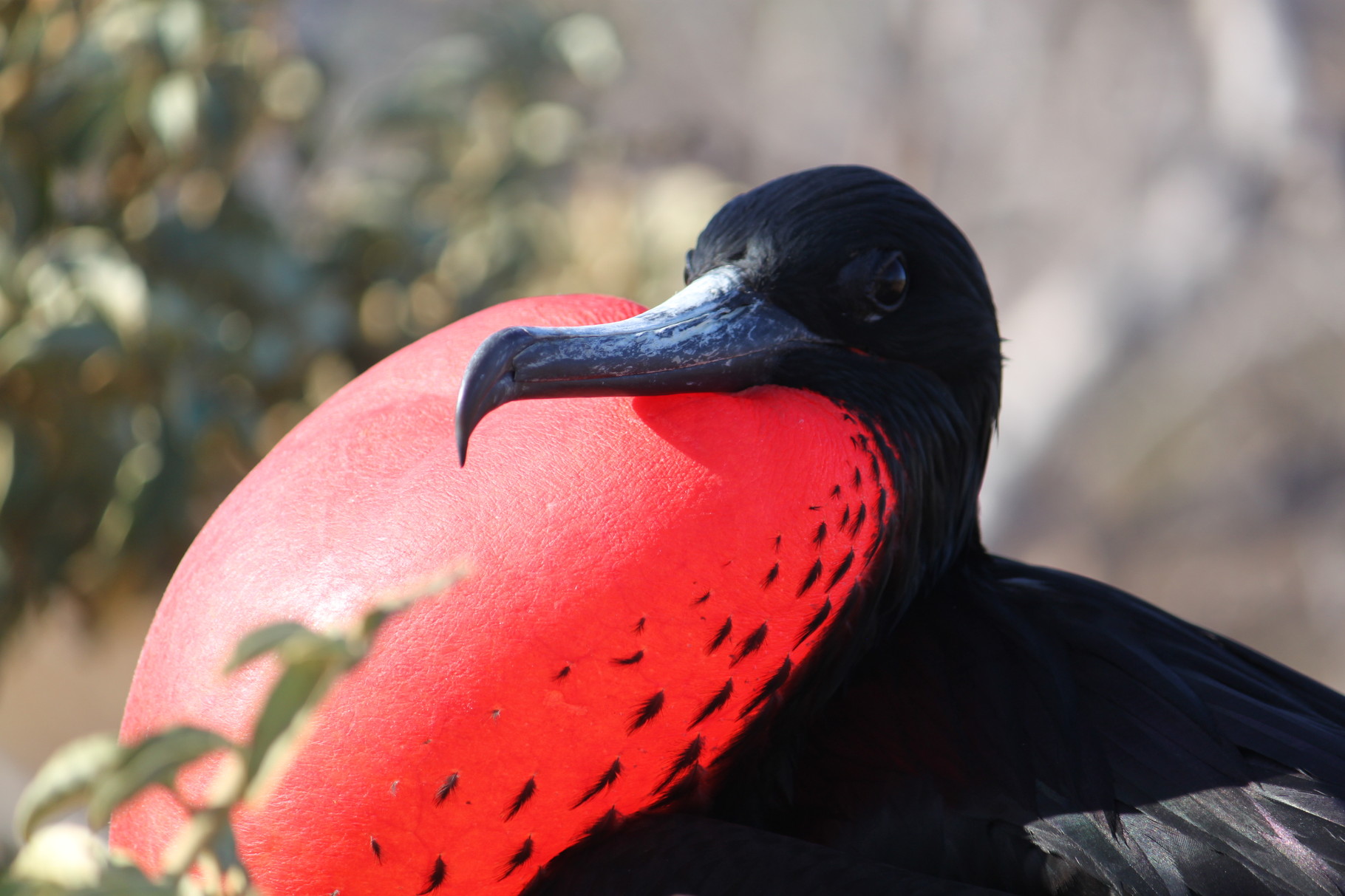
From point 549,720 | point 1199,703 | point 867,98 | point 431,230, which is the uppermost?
point 867,98

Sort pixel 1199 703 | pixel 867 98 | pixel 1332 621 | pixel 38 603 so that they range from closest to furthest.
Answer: pixel 1199 703, pixel 38 603, pixel 1332 621, pixel 867 98

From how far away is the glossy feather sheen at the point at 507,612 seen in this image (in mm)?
728

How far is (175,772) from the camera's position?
44cm

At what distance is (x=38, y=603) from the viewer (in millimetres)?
1881

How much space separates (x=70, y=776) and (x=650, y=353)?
1.44 feet

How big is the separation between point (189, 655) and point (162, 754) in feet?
1.20

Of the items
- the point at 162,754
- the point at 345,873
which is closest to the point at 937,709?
Result: the point at 345,873

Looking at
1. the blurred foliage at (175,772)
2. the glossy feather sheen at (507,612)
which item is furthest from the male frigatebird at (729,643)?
the blurred foliage at (175,772)

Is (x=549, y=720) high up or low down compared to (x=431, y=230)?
down

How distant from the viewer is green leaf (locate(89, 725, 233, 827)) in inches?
16.2

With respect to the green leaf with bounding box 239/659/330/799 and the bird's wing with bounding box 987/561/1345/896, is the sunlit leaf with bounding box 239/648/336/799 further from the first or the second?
the bird's wing with bounding box 987/561/1345/896

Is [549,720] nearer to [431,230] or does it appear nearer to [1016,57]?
[431,230]

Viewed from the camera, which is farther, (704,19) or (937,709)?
(704,19)

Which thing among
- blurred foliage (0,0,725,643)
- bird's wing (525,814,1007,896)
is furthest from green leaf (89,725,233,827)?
blurred foliage (0,0,725,643)
